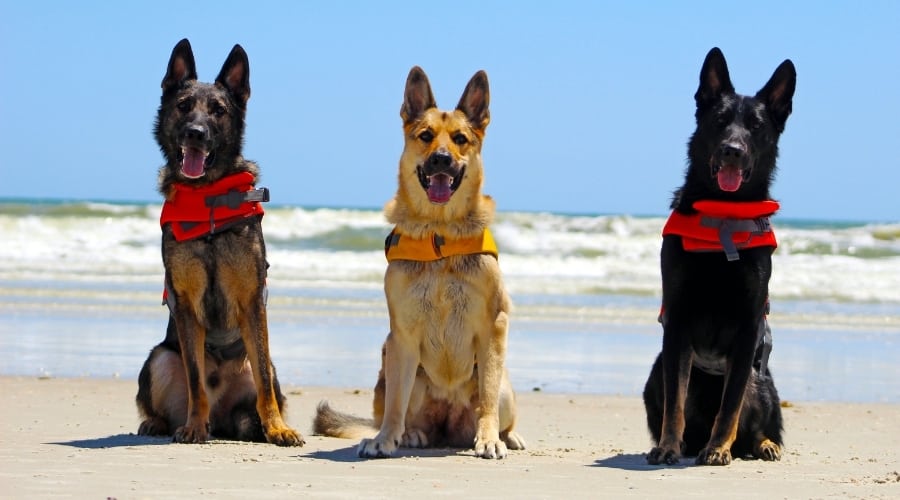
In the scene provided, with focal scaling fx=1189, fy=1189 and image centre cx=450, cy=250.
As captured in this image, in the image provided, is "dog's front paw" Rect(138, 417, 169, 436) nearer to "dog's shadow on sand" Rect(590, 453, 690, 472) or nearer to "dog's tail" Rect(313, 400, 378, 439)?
"dog's tail" Rect(313, 400, 378, 439)

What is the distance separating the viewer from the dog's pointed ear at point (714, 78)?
5848mm

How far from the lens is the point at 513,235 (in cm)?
2831

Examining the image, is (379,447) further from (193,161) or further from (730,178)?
(730,178)

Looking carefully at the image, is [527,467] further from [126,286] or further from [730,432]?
[126,286]

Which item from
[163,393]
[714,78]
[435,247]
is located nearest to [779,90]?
[714,78]

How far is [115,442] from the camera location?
6.27 metres

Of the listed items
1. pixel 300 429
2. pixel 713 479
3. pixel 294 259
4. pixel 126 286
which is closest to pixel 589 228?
pixel 294 259

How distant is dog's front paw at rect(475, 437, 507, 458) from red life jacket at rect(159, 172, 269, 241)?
5.65ft

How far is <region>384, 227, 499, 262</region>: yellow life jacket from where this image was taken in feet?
19.6

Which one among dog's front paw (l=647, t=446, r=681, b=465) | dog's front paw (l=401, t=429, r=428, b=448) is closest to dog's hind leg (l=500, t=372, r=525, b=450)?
dog's front paw (l=401, t=429, r=428, b=448)

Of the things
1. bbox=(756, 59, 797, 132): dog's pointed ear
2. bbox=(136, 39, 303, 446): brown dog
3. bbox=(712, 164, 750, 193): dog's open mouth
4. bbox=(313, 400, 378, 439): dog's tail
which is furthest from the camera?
bbox=(313, 400, 378, 439): dog's tail

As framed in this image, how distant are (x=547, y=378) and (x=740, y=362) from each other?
4.16 metres

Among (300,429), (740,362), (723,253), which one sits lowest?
(300,429)

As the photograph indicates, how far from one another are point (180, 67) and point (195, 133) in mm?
443
